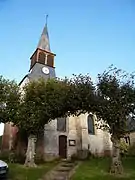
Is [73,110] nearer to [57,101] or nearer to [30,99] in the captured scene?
[57,101]

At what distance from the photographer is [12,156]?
88.5 feet

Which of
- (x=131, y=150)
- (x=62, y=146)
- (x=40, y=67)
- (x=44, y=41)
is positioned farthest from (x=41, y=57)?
(x=131, y=150)

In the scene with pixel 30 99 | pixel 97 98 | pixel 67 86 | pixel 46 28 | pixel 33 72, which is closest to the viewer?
pixel 97 98

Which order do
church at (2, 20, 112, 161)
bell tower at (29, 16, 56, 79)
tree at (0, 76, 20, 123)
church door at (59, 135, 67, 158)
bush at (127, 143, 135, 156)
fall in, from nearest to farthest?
tree at (0, 76, 20, 123), church at (2, 20, 112, 161), church door at (59, 135, 67, 158), bush at (127, 143, 135, 156), bell tower at (29, 16, 56, 79)

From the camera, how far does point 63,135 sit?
3222cm

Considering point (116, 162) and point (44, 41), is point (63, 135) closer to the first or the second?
point (116, 162)

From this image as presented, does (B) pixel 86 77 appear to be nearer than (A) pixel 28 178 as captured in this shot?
No

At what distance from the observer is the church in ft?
100

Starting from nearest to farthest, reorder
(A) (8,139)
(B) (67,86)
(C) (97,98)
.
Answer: (C) (97,98)
(B) (67,86)
(A) (8,139)

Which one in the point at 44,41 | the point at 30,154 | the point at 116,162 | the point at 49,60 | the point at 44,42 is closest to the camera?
the point at 116,162

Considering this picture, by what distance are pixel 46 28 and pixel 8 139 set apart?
2380 cm

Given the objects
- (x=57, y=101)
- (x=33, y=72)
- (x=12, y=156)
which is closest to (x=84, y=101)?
(x=57, y=101)

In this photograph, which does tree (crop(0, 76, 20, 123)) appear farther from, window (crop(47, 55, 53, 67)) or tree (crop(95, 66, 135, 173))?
window (crop(47, 55, 53, 67))

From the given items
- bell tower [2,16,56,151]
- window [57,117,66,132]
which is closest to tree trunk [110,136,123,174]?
window [57,117,66,132]
